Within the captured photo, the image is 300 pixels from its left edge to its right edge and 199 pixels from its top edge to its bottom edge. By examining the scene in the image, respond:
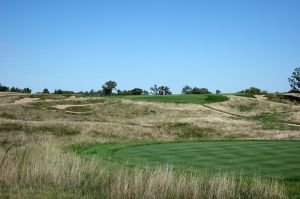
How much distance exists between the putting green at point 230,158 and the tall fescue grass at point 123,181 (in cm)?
182

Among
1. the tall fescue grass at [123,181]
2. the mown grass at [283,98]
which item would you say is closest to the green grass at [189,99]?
the mown grass at [283,98]

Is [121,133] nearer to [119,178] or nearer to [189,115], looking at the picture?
[189,115]

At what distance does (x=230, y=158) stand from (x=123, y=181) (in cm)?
614

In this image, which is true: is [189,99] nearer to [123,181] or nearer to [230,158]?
[230,158]

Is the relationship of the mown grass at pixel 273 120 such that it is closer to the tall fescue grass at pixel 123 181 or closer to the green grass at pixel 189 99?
the green grass at pixel 189 99

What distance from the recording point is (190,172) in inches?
529

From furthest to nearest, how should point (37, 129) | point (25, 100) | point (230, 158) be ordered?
1. point (25, 100)
2. point (37, 129)
3. point (230, 158)

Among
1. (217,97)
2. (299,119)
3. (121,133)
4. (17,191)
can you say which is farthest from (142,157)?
(217,97)

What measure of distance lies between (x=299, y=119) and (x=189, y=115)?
13.3 m

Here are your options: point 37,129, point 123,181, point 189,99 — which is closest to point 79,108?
point 189,99

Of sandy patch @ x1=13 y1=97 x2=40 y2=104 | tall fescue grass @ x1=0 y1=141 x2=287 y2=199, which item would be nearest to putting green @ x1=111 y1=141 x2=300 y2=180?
tall fescue grass @ x1=0 y1=141 x2=287 y2=199

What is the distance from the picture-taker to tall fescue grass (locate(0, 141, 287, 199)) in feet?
37.2

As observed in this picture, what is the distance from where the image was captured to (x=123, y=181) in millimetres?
12094

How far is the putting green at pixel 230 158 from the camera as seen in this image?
14.3 m
